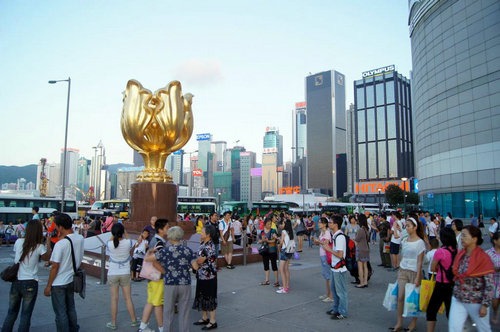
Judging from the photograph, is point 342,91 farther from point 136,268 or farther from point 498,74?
point 136,268

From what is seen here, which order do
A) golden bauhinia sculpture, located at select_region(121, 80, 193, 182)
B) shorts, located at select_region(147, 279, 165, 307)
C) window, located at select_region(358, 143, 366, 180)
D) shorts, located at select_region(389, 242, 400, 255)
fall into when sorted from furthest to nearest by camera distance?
1. window, located at select_region(358, 143, 366, 180)
2. golden bauhinia sculpture, located at select_region(121, 80, 193, 182)
3. shorts, located at select_region(389, 242, 400, 255)
4. shorts, located at select_region(147, 279, 165, 307)

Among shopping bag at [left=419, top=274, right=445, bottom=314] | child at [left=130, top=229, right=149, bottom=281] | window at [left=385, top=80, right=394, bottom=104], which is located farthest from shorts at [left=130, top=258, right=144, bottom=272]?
window at [left=385, top=80, right=394, bottom=104]

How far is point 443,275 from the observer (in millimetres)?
4668

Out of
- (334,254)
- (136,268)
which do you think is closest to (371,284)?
(334,254)

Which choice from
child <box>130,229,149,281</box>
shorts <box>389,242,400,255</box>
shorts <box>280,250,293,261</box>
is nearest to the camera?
shorts <box>280,250,293,261</box>

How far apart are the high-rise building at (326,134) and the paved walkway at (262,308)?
151798 millimetres

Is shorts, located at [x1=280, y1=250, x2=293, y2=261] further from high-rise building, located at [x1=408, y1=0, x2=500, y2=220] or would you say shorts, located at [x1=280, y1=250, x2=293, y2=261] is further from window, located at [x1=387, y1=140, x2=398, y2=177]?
window, located at [x1=387, y1=140, x2=398, y2=177]

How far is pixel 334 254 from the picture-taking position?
6.04m

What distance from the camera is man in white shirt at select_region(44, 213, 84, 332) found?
460 cm

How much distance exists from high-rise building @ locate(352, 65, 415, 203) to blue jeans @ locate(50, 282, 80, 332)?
427ft

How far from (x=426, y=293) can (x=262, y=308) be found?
299 cm

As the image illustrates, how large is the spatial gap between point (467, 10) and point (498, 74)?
7.75m

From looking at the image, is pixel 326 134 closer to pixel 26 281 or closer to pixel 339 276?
pixel 339 276

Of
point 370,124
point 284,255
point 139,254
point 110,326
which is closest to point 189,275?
point 110,326
